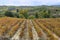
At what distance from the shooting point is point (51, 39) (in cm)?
1598

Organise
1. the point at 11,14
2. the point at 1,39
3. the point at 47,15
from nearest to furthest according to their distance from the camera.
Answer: the point at 1,39 → the point at 11,14 → the point at 47,15

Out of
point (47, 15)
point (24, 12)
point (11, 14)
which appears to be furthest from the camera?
point (24, 12)

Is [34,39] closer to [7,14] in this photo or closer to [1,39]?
[1,39]

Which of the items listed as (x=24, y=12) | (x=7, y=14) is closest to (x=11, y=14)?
(x=7, y=14)

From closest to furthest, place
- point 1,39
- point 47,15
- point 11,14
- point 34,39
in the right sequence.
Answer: point 1,39 → point 34,39 → point 11,14 → point 47,15

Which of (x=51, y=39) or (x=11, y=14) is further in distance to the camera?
(x=11, y=14)

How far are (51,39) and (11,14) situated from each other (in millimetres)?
51412

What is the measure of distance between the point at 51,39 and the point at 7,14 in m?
51.8

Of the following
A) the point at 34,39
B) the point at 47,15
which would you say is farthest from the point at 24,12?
the point at 34,39

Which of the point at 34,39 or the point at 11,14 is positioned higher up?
the point at 34,39

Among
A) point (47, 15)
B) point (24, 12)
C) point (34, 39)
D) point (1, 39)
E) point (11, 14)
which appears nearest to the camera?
point (1, 39)

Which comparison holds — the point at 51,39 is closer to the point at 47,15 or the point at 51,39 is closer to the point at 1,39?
the point at 1,39

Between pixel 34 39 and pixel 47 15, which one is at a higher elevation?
pixel 34 39

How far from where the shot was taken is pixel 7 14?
66.7 meters
